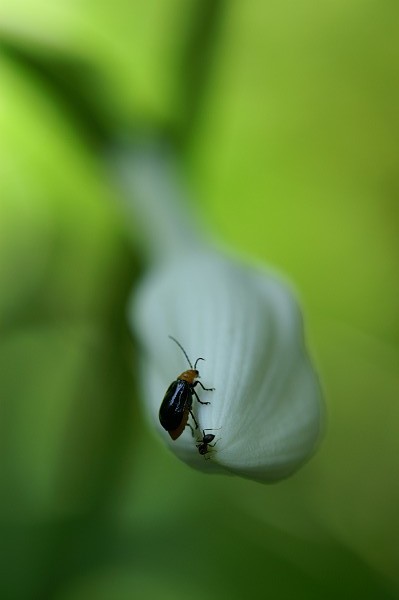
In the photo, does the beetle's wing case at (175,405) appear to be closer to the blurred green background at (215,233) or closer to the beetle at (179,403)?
the beetle at (179,403)

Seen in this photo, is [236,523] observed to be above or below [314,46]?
below

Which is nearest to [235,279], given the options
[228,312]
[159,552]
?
[228,312]

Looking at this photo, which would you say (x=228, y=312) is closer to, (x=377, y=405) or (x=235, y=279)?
(x=235, y=279)

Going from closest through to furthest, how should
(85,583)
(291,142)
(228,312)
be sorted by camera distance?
(228,312)
(85,583)
(291,142)

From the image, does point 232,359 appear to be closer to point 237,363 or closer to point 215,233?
point 237,363

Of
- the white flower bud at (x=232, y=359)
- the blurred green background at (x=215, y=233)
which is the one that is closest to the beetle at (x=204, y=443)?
the white flower bud at (x=232, y=359)

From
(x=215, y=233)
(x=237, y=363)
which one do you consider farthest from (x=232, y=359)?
(x=215, y=233)
